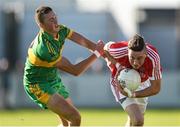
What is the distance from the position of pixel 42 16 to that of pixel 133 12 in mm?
24635

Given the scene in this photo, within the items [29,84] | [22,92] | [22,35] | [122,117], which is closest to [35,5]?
[22,35]

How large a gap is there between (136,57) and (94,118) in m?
11.7

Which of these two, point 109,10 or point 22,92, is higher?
point 109,10

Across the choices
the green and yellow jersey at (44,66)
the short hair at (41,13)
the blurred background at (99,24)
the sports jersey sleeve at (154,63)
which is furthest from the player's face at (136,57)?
the blurred background at (99,24)

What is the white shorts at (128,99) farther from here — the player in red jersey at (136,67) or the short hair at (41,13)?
the short hair at (41,13)

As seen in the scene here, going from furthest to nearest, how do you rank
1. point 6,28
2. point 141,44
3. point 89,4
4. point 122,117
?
point 89,4 → point 6,28 → point 122,117 → point 141,44

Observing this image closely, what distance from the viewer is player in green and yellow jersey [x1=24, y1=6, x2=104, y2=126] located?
47.2ft

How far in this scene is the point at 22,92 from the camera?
103 feet

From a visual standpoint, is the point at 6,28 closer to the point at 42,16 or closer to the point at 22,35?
the point at 22,35

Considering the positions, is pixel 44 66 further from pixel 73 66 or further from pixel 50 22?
pixel 50 22

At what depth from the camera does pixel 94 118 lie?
84.4ft

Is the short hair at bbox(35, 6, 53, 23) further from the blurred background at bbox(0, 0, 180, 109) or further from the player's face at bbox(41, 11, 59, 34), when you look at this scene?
the blurred background at bbox(0, 0, 180, 109)

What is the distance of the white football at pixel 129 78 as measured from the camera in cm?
1446

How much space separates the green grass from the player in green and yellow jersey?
647 cm
